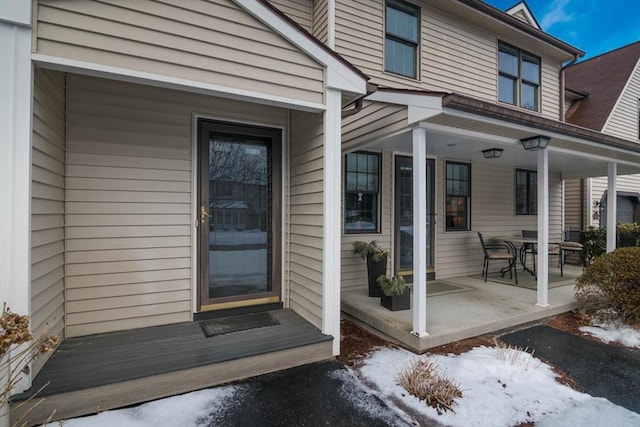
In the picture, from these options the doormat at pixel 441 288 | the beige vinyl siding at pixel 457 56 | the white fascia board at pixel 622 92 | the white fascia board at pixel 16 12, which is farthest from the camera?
the white fascia board at pixel 622 92

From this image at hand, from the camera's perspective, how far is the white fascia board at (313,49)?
280 cm

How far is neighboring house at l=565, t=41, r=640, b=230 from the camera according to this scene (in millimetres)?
8836

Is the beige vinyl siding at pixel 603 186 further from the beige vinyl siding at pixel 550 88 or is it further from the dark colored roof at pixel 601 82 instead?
the beige vinyl siding at pixel 550 88

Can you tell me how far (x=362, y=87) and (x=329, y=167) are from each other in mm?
834

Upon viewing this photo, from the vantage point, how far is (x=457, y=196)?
625 centimetres

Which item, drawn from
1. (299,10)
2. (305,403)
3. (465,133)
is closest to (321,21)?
(299,10)

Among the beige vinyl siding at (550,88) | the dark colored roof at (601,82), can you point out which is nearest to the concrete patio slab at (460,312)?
the beige vinyl siding at (550,88)

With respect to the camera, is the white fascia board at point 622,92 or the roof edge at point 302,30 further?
the white fascia board at point 622,92

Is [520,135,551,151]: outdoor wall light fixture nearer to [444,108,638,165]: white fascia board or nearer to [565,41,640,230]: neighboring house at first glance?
[444,108,638,165]: white fascia board

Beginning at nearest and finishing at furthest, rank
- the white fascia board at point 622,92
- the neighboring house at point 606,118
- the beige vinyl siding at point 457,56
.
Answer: the beige vinyl siding at point 457,56 < the white fascia board at point 622,92 < the neighboring house at point 606,118

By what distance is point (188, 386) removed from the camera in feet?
8.41

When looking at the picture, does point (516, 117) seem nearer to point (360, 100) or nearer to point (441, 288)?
point (360, 100)

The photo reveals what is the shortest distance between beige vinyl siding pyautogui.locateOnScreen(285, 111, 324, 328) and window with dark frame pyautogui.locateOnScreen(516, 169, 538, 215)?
546cm

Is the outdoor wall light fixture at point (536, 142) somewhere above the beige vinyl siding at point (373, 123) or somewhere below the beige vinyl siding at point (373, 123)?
below
